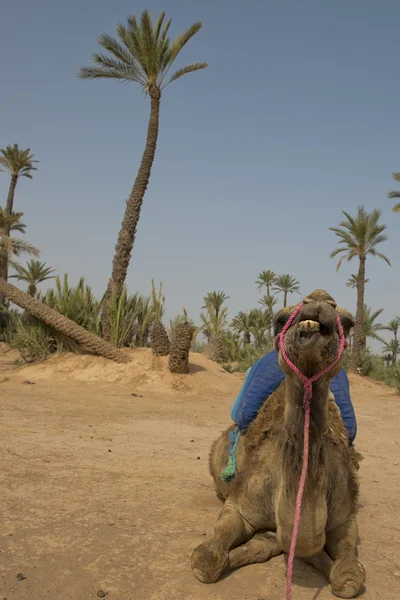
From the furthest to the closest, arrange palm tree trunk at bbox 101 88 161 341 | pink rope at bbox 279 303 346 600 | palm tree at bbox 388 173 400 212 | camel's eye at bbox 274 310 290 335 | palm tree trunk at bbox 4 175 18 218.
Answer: palm tree trunk at bbox 4 175 18 218
palm tree at bbox 388 173 400 212
palm tree trunk at bbox 101 88 161 341
camel's eye at bbox 274 310 290 335
pink rope at bbox 279 303 346 600

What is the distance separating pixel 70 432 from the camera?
7992 millimetres

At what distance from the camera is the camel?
250 centimetres

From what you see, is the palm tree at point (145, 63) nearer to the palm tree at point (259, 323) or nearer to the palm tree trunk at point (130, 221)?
the palm tree trunk at point (130, 221)

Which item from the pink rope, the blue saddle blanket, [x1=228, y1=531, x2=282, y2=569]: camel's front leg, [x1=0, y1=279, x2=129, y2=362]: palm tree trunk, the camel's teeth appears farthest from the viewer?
[x1=0, y1=279, x2=129, y2=362]: palm tree trunk

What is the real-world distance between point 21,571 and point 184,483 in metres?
2.53

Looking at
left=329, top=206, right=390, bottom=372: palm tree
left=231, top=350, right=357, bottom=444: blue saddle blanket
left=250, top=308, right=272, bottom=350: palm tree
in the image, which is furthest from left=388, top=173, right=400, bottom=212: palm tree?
left=231, top=350, right=357, bottom=444: blue saddle blanket

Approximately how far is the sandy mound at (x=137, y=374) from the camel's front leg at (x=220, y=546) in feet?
31.4


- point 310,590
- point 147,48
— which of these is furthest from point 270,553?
point 147,48

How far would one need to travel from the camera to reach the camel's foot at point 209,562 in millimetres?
3266

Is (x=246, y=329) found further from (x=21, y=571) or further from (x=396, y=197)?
(x=21, y=571)

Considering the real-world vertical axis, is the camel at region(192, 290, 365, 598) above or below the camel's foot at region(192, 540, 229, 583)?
above

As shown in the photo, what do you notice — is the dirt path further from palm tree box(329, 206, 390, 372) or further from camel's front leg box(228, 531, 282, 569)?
palm tree box(329, 206, 390, 372)

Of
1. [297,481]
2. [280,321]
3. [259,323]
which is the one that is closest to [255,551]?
[297,481]

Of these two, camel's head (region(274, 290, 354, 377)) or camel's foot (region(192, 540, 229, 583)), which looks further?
camel's foot (region(192, 540, 229, 583))
